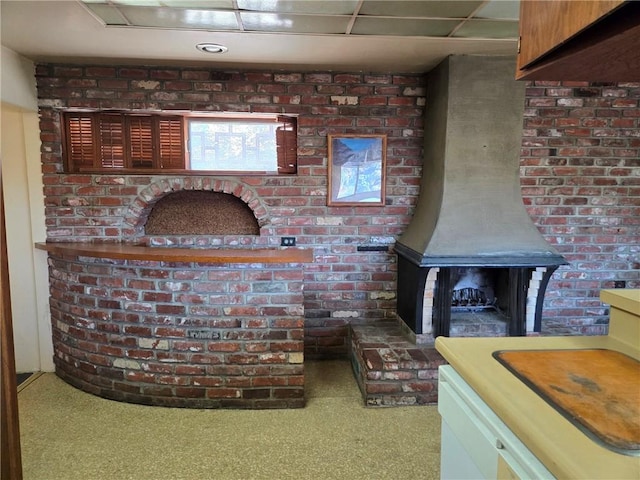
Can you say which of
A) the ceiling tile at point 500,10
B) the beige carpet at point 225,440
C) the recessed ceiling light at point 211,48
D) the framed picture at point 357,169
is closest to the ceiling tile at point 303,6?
the recessed ceiling light at point 211,48

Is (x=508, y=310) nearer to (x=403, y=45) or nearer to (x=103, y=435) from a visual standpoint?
(x=403, y=45)

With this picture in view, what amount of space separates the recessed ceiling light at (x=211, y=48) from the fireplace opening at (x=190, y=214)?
1.00 meters

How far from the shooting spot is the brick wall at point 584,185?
2.93m

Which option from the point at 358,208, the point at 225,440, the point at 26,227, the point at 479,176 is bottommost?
the point at 225,440

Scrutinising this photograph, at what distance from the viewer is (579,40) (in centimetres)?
89

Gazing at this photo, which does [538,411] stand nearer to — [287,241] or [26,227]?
[287,241]

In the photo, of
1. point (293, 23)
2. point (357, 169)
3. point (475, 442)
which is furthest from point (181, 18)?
point (475, 442)

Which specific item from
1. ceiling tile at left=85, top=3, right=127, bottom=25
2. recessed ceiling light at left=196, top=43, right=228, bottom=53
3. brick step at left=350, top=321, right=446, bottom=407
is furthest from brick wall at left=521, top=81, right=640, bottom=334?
ceiling tile at left=85, top=3, right=127, bottom=25

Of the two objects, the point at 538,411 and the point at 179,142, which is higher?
the point at 179,142

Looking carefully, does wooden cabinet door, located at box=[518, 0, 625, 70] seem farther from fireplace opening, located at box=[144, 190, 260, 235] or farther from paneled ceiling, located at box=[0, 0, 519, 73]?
fireplace opening, located at box=[144, 190, 260, 235]

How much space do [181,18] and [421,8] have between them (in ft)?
3.99

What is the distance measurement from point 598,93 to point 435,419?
Answer: 2696 millimetres

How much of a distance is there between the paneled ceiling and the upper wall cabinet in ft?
3.18

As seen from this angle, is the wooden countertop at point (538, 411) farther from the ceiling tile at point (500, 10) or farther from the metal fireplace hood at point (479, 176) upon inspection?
the ceiling tile at point (500, 10)
